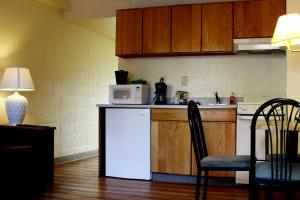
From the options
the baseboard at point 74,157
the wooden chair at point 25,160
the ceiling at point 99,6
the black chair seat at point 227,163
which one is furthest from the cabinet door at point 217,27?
Answer: the baseboard at point 74,157

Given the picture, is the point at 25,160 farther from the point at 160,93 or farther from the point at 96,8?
the point at 96,8

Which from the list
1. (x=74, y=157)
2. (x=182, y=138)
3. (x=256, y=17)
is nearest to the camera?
(x=182, y=138)

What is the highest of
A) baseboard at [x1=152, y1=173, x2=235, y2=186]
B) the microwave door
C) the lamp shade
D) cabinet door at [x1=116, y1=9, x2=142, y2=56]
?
cabinet door at [x1=116, y1=9, x2=142, y2=56]

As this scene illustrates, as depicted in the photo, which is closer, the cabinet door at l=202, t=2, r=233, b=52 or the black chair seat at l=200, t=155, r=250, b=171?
the black chair seat at l=200, t=155, r=250, b=171

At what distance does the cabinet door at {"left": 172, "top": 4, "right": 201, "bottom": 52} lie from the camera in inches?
169

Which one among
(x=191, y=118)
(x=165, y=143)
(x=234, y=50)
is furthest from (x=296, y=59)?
(x=191, y=118)

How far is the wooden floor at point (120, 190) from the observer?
→ 3.38m

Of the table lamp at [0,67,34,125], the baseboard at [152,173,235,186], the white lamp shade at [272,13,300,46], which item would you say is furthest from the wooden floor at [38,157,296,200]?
the white lamp shade at [272,13,300,46]

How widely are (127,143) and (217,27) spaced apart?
1762 mm

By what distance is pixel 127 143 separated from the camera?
4.17 m

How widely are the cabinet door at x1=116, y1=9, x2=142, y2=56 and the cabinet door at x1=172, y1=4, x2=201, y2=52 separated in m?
0.47

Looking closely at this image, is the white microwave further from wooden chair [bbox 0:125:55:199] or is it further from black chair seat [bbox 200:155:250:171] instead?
black chair seat [bbox 200:155:250:171]

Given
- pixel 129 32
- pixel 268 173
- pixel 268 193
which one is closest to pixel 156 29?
pixel 129 32

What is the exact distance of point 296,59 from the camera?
386 cm
